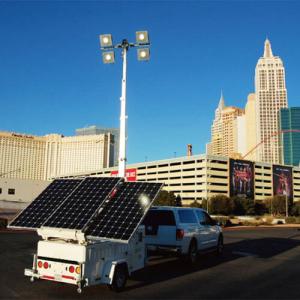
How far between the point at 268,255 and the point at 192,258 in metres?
4.68

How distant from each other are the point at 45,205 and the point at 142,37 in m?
7.88

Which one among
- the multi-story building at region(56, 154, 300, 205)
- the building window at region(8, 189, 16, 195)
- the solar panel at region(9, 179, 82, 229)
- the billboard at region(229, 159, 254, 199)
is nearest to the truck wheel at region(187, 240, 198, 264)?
the solar panel at region(9, 179, 82, 229)

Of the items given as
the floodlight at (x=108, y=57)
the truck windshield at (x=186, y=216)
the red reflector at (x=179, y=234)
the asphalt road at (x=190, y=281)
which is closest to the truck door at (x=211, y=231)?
the asphalt road at (x=190, y=281)

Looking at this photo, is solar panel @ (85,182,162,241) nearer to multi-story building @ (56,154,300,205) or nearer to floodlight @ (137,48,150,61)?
floodlight @ (137,48,150,61)

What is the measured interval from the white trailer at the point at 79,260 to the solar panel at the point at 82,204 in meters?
0.23

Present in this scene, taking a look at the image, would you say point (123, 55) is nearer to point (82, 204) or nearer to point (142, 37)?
point (142, 37)

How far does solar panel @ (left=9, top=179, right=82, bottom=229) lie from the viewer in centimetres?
991

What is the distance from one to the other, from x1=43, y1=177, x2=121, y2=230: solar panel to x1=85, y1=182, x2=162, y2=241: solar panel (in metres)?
0.21

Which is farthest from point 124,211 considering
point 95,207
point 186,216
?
point 186,216

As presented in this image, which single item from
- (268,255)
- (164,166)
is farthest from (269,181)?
(268,255)

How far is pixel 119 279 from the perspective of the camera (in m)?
9.38

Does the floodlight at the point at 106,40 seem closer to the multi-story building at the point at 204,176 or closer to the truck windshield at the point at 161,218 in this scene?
the truck windshield at the point at 161,218

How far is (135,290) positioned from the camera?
379 inches

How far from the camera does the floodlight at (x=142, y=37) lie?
1523 centimetres
